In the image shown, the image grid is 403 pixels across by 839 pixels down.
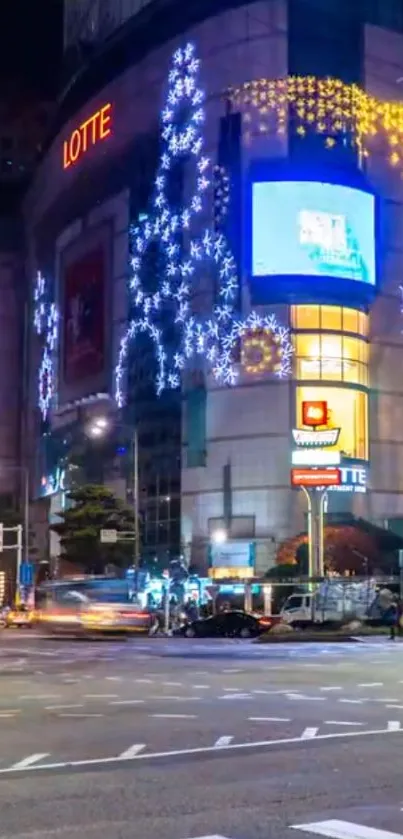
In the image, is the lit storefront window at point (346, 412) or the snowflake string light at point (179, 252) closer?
the lit storefront window at point (346, 412)

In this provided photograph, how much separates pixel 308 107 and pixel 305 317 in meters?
13.9

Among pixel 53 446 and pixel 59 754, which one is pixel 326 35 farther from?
pixel 59 754

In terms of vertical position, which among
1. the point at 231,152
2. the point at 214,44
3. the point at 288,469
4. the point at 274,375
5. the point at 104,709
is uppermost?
the point at 214,44

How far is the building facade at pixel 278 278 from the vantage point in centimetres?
6994

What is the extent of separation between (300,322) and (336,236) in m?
6.16

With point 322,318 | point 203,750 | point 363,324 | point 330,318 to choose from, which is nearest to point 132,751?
point 203,750

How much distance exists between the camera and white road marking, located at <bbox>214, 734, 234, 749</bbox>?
44.8ft

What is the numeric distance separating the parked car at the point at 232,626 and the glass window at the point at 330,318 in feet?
85.1

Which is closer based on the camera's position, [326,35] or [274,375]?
[274,375]

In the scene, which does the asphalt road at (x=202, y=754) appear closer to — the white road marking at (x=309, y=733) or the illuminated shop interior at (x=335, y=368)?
the white road marking at (x=309, y=733)

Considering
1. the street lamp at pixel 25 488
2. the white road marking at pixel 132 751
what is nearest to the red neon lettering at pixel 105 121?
the street lamp at pixel 25 488

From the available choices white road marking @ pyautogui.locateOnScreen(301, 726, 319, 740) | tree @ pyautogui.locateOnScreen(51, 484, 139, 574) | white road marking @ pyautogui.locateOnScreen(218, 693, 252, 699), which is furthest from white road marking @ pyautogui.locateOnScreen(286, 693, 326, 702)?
tree @ pyautogui.locateOnScreen(51, 484, 139, 574)

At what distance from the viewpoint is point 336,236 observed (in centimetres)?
7200

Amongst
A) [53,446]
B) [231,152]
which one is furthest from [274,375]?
[53,446]
